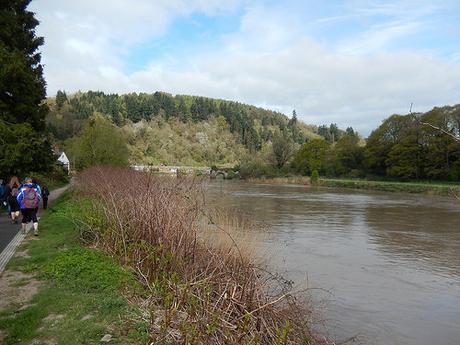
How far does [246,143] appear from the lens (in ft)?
595

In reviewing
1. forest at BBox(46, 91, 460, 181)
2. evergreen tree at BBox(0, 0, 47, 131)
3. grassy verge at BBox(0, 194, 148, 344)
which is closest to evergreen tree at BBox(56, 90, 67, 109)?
forest at BBox(46, 91, 460, 181)

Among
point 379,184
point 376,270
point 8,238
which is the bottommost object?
point 376,270

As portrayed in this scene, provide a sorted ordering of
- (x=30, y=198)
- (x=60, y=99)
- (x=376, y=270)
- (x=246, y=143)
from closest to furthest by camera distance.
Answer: (x=30, y=198)
(x=376, y=270)
(x=60, y=99)
(x=246, y=143)

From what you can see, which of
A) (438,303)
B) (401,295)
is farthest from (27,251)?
(438,303)

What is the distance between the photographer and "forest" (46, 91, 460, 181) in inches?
2196

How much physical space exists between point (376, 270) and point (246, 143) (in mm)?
166251

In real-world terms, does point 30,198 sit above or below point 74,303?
above

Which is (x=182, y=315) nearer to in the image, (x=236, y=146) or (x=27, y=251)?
(x=27, y=251)

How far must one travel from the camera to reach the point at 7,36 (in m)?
22.6

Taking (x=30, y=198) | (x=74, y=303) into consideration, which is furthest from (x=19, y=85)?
(x=74, y=303)

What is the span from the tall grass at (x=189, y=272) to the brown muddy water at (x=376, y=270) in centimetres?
163

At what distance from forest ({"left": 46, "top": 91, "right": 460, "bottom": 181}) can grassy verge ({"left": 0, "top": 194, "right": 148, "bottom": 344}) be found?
17.3 feet

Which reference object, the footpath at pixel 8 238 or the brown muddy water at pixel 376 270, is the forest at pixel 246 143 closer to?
the brown muddy water at pixel 376 270

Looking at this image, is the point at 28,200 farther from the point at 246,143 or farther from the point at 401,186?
the point at 246,143
